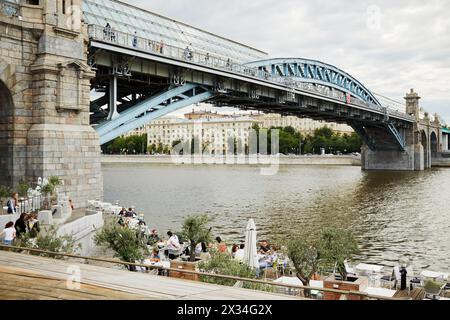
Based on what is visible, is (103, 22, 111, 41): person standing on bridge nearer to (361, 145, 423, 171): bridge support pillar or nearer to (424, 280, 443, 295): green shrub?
(424, 280, 443, 295): green shrub

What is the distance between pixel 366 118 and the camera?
57.8m

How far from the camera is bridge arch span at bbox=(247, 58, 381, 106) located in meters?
41.1

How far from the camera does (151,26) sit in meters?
27.8

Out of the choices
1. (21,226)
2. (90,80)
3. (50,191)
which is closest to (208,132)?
(90,80)

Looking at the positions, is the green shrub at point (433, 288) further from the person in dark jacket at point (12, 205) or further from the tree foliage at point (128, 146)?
the tree foliage at point (128, 146)

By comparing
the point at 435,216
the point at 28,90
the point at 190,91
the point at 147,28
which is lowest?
the point at 435,216

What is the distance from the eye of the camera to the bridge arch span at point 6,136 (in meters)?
16.3

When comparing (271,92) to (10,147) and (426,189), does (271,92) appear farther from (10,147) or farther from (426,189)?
(10,147)

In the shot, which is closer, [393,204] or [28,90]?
[28,90]

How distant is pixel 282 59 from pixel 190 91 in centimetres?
1595

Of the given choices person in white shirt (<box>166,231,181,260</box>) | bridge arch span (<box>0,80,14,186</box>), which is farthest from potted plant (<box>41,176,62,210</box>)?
person in white shirt (<box>166,231,181,260</box>)

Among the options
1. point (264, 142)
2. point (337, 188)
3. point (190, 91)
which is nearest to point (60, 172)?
point (190, 91)

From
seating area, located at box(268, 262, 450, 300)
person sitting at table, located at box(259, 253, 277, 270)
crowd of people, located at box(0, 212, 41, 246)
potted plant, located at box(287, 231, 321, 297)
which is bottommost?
seating area, located at box(268, 262, 450, 300)

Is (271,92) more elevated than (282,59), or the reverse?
(282,59)
